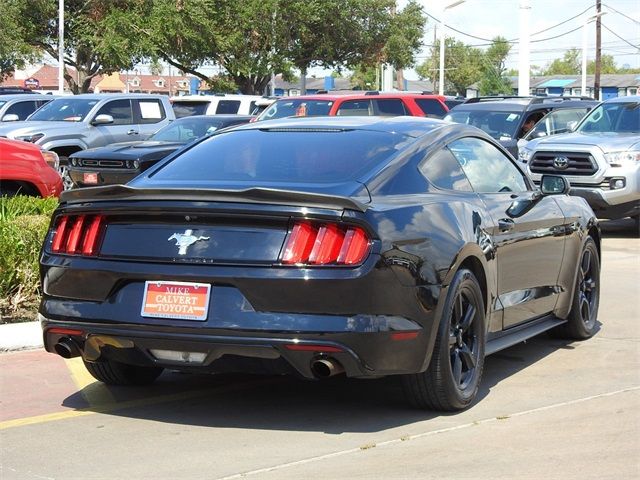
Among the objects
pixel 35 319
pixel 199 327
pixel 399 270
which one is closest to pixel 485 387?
pixel 399 270

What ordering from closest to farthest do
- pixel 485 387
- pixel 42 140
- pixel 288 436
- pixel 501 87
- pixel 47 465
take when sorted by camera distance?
pixel 47 465, pixel 288 436, pixel 485 387, pixel 42 140, pixel 501 87

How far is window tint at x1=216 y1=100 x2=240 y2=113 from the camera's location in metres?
25.6

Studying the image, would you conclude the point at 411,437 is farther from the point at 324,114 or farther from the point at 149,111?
the point at 149,111

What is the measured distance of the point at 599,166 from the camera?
14.9 meters

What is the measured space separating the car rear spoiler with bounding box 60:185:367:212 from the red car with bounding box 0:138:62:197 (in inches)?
265

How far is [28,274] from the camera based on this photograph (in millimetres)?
8812

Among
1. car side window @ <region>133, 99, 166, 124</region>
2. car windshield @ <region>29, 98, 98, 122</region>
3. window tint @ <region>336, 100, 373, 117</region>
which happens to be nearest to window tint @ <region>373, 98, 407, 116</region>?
window tint @ <region>336, 100, 373, 117</region>

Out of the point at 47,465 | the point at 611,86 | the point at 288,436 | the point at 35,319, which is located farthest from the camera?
the point at 611,86

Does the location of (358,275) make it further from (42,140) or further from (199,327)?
(42,140)

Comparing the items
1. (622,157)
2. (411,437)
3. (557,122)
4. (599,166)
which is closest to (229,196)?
(411,437)

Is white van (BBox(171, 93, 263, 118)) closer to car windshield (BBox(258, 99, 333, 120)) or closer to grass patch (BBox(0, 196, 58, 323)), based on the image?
car windshield (BBox(258, 99, 333, 120))

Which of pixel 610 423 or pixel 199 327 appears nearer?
pixel 199 327

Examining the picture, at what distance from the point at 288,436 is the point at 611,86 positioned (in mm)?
116033

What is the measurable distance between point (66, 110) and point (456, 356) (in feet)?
56.1
